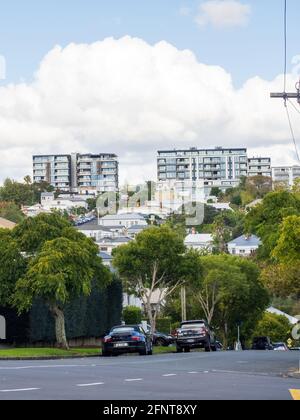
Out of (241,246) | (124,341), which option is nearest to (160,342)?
(124,341)

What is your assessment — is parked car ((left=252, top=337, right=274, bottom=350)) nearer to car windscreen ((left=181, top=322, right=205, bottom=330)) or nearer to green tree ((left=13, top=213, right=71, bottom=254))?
Answer: car windscreen ((left=181, top=322, right=205, bottom=330))

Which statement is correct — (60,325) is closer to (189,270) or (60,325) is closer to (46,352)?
(46,352)

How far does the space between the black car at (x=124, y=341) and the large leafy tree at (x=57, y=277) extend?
Result: 470 centimetres

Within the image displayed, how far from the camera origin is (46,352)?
42.9m

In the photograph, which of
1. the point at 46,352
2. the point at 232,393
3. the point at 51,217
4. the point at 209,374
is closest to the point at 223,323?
the point at 51,217

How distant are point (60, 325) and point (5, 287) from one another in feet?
10.9

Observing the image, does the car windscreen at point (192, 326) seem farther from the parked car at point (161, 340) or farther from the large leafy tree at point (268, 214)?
the large leafy tree at point (268, 214)

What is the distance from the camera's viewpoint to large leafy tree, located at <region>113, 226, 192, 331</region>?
6781cm

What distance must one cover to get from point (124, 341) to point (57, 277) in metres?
5.78

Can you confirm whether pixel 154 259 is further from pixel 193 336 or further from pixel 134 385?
pixel 134 385

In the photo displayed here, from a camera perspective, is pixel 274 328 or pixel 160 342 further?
pixel 274 328

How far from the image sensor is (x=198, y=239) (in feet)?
513
